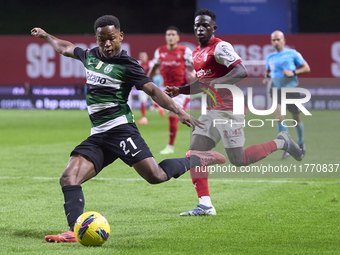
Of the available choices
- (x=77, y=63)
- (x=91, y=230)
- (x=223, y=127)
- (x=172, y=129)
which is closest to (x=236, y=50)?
(x=77, y=63)

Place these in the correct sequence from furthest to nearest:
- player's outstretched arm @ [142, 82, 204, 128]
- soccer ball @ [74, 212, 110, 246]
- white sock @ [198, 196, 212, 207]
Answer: white sock @ [198, 196, 212, 207], player's outstretched arm @ [142, 82, 204, 128], soccer ball @ [74, 212, 110, 246]

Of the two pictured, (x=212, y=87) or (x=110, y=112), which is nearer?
(x=110, y=112)

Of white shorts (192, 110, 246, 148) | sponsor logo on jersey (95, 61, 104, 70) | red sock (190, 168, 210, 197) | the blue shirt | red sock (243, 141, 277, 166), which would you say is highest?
sponsor logo on jersey (95, 61, 104, 70)

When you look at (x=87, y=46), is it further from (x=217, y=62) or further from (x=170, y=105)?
(x=170, y=105)

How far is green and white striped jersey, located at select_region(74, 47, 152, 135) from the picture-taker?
19.2 ft

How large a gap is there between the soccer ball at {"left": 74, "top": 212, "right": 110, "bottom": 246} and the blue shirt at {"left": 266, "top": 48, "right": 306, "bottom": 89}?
7656 millimetres

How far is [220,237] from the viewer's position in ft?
19.0

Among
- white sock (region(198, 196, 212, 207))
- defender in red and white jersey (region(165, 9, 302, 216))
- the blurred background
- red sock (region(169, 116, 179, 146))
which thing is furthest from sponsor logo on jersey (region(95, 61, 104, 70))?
the blurred background

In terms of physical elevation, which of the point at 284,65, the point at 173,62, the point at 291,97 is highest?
the point at 173,62

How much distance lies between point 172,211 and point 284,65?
239 inches

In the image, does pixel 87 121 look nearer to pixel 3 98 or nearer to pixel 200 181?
pixel 3 98

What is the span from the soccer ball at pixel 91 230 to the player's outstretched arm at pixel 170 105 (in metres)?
1.14

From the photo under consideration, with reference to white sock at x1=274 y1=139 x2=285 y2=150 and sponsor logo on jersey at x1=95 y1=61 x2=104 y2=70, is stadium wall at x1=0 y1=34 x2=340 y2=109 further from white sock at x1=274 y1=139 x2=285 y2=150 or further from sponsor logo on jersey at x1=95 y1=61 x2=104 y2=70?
sponsor logo on jersey at x1=95 y1=61 x2=104 y2=70

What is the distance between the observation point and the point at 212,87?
687cm
